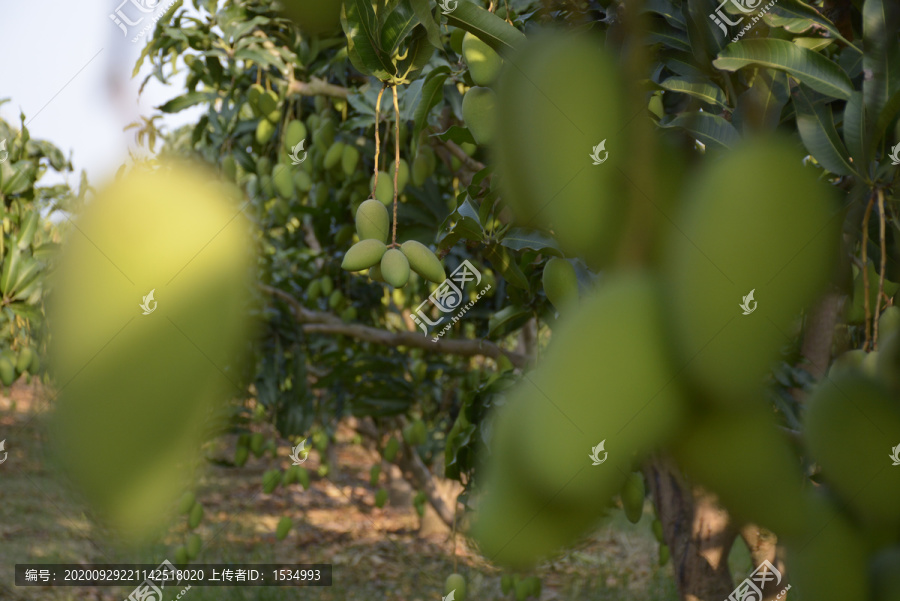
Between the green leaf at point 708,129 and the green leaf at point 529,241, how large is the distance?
0.29 meters

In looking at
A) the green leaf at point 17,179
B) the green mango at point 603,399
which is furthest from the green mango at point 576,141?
the green leaf at point 17,179

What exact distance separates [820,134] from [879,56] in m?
0.07

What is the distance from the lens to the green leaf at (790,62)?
0.50 m

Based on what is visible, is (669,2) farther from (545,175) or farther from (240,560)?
(240,560)

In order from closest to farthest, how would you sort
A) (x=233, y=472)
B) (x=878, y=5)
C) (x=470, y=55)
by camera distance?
(x=878, y=5)
(x=470, y=55)
(x=233, y=472)

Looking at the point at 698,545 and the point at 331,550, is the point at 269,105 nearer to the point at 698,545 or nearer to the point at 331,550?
the point at 698,545

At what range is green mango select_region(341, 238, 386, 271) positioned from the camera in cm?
60

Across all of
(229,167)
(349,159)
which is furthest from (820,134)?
(229,167)

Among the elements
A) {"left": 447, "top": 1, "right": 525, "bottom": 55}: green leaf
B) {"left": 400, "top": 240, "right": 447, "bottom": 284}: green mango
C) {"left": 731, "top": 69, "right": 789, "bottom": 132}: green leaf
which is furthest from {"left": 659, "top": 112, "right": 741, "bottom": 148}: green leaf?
{"left": 400, "top": 240, "right": 447, "bottom": 284}: green mango

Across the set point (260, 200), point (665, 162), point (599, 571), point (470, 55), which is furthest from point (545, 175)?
point (599, 571)

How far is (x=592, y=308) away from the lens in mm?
369

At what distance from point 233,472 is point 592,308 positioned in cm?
525

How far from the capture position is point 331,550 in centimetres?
367

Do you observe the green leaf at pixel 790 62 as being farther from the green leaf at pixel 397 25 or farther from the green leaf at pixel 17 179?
the green leaf at pixel 17 179
